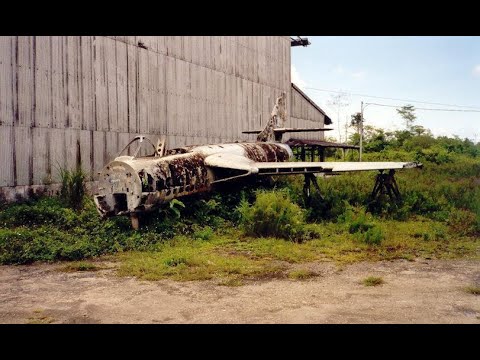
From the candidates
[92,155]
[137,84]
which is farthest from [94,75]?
[92,155]

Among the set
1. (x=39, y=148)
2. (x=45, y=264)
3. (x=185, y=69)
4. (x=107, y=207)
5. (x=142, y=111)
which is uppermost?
(x=185, y=69)

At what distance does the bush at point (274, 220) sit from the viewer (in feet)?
35.6

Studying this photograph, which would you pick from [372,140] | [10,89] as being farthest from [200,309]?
[372,140]

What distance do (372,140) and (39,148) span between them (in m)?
40.9

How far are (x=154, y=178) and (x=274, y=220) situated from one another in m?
3.39

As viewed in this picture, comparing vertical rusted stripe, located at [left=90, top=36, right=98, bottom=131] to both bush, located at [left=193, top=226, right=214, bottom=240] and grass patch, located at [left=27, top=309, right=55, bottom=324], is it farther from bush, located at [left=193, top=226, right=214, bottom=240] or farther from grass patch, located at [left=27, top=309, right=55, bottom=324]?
grass patch, located at [left=27, top=309, right=55, bottom=324]

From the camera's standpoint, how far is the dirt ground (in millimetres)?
5461

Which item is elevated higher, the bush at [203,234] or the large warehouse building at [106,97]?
the large warehouse building at [106,97]

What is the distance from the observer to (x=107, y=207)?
35.8 feet

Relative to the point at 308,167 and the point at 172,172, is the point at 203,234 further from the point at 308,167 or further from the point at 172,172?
the point at 308,167

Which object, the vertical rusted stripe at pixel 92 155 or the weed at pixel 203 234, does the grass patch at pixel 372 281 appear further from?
the vertical rusted stripe at pixel 92 155

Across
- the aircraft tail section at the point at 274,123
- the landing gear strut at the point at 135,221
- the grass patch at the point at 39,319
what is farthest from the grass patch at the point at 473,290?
the aircraft tail section at the point at 274,123

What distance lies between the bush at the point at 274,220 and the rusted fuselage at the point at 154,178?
2014 millimetres

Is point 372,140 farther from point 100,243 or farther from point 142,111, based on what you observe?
point 100,243
